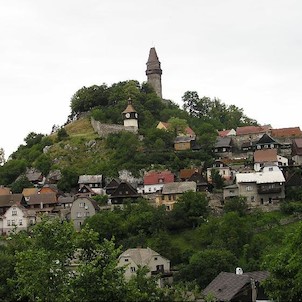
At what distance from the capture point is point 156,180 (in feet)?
261

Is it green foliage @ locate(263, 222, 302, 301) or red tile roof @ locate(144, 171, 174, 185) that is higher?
red tile roof @ locate(144, 171, 174, 185)

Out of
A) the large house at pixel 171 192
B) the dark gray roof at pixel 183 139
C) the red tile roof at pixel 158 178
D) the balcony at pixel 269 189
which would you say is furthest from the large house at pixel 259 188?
the dark gray roof at pixel 183 139

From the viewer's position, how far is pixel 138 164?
85.9 meters

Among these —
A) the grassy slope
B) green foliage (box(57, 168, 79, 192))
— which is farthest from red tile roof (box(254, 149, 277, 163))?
green foliage (box(57, 168, 79, 192))

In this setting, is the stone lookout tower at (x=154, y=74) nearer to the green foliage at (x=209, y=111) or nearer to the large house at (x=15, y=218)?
the green foliage at (x=209, y=111)

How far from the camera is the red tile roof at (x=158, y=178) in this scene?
260 ft

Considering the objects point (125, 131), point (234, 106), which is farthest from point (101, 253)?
point (234, 106)

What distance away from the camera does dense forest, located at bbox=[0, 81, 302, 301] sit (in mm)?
27578

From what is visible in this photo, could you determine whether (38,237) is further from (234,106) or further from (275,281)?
(234,106)

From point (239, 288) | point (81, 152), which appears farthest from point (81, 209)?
point (239, 288)

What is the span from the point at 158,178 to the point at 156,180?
1.21ft

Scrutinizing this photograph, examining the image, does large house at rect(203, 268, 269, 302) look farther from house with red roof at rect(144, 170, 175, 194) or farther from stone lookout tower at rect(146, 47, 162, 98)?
stone lookout tower at rect(146, 47, 162, 98)

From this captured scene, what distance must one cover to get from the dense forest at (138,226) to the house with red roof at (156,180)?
4129mm

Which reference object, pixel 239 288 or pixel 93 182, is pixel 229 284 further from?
pixel 93 182
